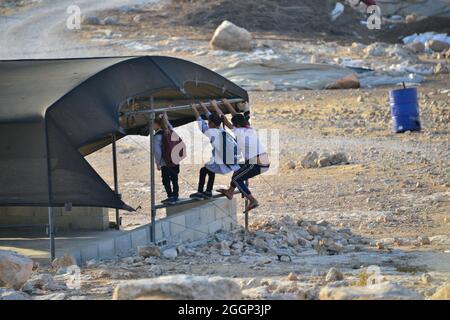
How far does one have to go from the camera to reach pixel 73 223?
531 inches

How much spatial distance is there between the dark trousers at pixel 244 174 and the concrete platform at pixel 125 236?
0.56 m

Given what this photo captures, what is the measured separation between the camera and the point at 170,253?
12375 millimetres

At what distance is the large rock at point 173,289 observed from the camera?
745 cm

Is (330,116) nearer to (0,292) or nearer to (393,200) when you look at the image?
(393,200)

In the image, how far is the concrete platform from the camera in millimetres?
12156

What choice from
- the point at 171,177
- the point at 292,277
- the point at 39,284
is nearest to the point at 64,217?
the point at 171,177

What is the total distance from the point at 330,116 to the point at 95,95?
44.4 feet

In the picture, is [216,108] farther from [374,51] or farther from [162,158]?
[374,51]

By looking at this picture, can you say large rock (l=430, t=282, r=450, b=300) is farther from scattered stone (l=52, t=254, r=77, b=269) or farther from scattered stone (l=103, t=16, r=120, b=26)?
scattered stone (l=103, t=16, r=120, b=26)

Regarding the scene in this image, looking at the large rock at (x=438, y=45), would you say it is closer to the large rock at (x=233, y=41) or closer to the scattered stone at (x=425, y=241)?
the large rock at (x=233, y=41)

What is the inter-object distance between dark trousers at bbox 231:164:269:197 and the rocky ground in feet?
1.93

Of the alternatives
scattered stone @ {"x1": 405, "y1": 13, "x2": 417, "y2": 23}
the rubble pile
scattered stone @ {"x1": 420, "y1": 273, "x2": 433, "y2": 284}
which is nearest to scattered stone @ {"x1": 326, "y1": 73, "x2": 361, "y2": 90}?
the rubble pile

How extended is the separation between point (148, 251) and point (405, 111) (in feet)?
36.9

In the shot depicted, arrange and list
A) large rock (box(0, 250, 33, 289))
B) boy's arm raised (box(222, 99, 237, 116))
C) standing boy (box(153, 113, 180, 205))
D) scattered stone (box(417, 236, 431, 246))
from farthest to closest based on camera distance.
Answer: boy's arm raised (box(222, 99, 237, 116)), scattered stone (box(417, 236, 431, 246)), standing boy (box(153, 113, 180, 205)), large rock (box(0, 250, 33, 289))
